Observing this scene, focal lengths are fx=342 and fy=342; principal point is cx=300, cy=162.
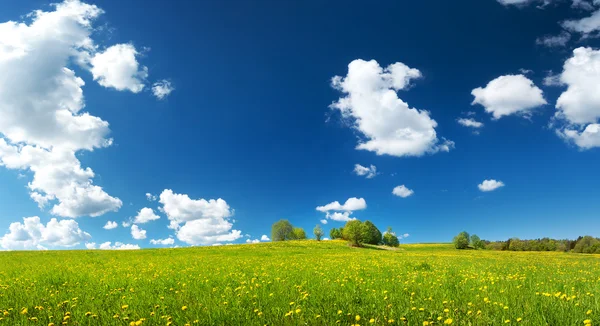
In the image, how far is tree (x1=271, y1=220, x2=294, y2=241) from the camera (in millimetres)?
134125

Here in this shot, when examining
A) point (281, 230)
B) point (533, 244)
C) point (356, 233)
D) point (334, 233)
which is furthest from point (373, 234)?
point (533, 244)

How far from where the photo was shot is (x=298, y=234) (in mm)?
142250

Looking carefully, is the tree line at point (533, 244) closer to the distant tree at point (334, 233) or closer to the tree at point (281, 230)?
the distant tree at point (334, 233)

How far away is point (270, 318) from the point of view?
5.91 meters

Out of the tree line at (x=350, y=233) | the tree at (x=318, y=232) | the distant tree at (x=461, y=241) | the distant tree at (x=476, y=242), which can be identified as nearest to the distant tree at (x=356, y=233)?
the tree line at (x=350, y=233)

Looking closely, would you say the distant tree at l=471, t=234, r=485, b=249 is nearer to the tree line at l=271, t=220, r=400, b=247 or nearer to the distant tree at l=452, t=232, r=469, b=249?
the distant tree at l=452, t=232, r=469, b=249

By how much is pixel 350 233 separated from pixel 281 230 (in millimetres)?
42237

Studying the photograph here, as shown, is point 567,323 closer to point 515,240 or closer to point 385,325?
point 385,325

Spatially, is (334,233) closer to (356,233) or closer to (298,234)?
(298,234)

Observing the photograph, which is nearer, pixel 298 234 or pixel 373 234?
pixel 373 234

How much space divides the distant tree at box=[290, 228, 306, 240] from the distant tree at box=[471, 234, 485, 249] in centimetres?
7262

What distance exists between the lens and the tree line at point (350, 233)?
324ft

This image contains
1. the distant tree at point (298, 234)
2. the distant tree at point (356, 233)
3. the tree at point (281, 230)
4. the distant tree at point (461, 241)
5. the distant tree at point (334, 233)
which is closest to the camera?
the distant tree at point (356, 233)

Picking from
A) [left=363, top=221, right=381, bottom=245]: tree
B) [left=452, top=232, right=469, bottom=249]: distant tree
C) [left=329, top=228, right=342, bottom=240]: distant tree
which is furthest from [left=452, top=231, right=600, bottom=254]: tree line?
[left=329, top=228, right=342, bottom=240]: distant tree
